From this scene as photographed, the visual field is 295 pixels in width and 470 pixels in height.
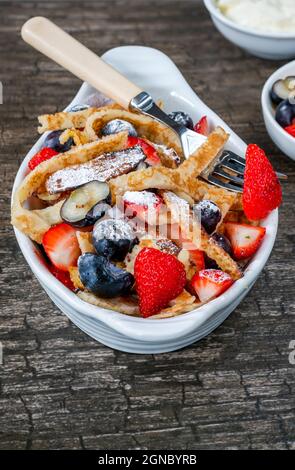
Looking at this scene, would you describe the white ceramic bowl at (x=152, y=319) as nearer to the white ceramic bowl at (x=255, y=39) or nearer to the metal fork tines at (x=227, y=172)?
the metal fork tines at (x=227, y=172)

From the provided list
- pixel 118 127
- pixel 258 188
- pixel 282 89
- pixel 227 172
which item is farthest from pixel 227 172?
pixel 282 89

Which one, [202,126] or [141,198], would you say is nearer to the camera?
[141,198]

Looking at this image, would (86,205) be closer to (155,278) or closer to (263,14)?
(155,278)

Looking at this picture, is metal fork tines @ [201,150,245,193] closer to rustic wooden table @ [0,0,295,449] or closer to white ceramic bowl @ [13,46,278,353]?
white ceramic bowl @ [13,46,278,353]

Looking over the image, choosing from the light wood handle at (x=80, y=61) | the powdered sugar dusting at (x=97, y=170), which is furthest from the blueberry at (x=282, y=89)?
the powdered sugar dusting at (x=97, y=170)


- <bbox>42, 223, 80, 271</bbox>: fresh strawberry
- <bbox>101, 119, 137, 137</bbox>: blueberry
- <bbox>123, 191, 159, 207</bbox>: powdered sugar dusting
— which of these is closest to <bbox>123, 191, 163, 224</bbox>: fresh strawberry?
<bbox>123, 191, 159, 207</bbox>: powdered sugar dusting

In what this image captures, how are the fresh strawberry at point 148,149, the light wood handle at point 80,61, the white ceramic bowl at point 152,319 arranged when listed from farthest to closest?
the light wood handle at point 80,61 < the fresh strawberry at point 148,149 < the white ceramic bowl at point 152,319
